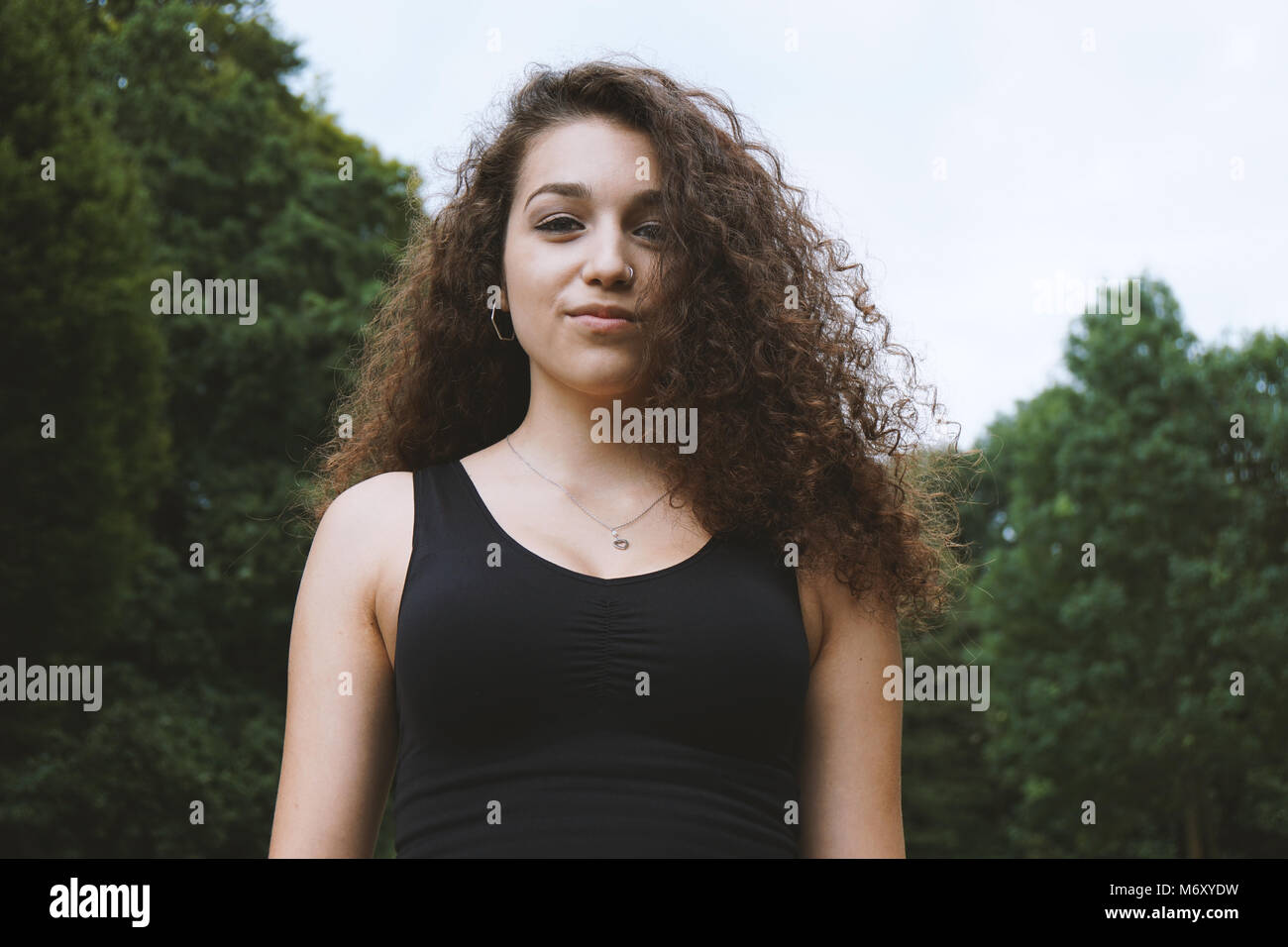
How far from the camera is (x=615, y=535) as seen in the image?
244cm

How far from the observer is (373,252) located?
77.7ft

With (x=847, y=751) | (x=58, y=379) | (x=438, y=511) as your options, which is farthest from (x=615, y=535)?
(x=58, y=379)

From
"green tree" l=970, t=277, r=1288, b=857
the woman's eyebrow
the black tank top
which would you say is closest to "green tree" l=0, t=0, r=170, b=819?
the woman's eyebrow

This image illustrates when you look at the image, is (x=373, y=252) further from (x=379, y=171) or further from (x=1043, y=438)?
(x=1043, y=438)

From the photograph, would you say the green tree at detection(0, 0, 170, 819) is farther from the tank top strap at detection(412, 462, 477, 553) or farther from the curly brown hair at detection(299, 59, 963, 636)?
the tank top strap at detection(412, 462, 477, 553)

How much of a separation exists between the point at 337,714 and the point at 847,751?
0.93 metres

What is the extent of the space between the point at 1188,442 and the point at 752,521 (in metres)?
26.5

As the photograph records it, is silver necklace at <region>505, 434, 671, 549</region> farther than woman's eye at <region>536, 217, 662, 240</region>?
No

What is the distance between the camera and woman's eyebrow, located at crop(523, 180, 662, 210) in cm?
253

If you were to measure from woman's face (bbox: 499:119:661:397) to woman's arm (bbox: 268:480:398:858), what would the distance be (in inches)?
20.1

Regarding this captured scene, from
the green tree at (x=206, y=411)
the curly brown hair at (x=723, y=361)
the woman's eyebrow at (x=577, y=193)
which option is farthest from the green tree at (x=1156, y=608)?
the woman's eyebrow at (x=577, y=193)

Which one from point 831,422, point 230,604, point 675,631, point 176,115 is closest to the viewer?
point 675,631

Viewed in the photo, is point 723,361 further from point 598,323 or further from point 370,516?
point 370,516
